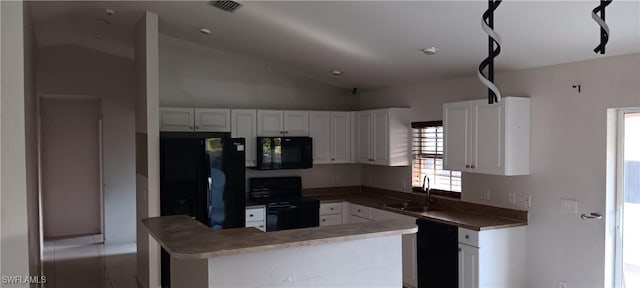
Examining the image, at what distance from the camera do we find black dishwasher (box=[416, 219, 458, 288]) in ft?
14.6

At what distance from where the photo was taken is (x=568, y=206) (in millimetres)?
4105

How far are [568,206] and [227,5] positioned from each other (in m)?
3.41

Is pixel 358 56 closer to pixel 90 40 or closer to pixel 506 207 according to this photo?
pixel 506 207

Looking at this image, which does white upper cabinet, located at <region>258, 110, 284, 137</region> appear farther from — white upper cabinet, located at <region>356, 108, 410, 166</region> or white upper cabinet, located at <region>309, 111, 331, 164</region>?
white upper cabinet, located at <region>356, 108, 410, 166</region>

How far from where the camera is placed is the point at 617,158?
152 inches

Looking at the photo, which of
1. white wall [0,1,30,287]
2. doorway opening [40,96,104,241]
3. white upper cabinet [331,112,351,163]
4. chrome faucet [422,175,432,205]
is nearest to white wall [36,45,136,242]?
doorway opening [40,96,104,241]

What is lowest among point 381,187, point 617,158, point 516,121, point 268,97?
point 381,187

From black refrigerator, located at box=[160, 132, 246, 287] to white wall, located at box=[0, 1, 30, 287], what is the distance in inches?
93.1

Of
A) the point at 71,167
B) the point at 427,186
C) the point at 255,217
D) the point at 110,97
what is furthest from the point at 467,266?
the point at 71,167

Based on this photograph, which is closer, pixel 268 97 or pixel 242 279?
pixel 242 279

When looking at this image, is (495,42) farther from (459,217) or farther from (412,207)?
(412,207)

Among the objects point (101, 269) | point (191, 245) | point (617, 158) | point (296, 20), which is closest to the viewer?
point (191, 245)

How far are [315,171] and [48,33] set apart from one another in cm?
387

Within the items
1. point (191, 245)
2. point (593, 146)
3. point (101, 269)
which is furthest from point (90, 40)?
point (593, 146)
